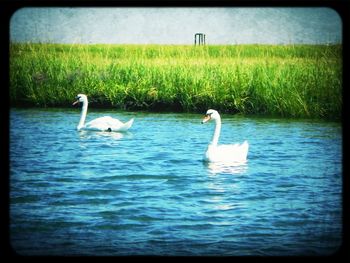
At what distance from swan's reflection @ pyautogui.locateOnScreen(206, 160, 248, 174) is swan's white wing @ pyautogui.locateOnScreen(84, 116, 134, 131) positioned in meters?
1.31

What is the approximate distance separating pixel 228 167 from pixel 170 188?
0.99m

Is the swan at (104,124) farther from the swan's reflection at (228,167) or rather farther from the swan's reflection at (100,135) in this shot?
the swan's reflection at (228,167)

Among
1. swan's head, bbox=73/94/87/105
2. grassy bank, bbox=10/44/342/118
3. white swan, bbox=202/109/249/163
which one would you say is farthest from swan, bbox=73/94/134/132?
white swan, bbox=202/109/249/163

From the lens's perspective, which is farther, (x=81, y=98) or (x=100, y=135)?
(x=81, y=98)

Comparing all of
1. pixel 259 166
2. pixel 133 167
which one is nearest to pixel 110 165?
pixel 133 167

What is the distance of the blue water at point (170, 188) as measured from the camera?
4125mm

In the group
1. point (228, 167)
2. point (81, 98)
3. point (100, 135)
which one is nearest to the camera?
point (228, 167)

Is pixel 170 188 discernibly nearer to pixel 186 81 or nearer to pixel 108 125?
Result: pixel 108 125

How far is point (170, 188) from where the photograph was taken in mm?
5664

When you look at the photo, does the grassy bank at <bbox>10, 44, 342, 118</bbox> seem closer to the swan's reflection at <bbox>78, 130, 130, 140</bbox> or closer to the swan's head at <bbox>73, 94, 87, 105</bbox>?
the swan's head at <bbox>73, 94, 87, 105</bbox>

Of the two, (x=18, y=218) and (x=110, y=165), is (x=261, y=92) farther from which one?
(x=18, y=218)

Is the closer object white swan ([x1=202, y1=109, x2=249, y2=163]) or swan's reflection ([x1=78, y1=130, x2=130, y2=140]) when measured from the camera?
white swan ([x1=202, y1=109, x2=249, y2=163])

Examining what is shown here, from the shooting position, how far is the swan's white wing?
7633mm

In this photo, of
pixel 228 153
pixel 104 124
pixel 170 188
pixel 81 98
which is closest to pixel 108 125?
pixel 104 124
